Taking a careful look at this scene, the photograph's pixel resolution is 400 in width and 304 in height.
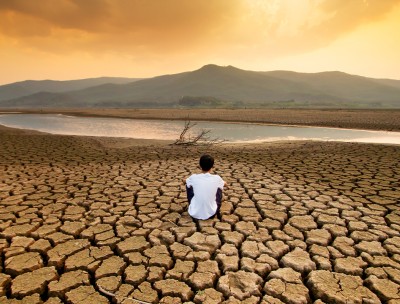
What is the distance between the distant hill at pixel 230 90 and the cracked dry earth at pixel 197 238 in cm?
10232

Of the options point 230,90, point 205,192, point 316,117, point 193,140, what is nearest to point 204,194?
point 205,192

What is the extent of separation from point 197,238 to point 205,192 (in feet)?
1.95

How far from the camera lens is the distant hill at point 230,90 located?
12044cm

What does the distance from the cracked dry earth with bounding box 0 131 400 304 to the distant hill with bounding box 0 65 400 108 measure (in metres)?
102

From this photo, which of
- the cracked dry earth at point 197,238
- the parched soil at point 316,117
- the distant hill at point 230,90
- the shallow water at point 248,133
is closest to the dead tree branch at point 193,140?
the shallow water at point 248,133

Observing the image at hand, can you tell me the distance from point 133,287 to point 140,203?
1.96 m

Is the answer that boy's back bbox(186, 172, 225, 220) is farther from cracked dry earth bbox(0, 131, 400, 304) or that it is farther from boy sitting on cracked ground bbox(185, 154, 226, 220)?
cracked dry earth bbox(0, 131, 400, 304)

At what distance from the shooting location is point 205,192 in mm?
3498

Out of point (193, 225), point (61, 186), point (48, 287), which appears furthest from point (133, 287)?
point (61, 186)

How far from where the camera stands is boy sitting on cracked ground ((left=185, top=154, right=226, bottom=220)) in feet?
11.5

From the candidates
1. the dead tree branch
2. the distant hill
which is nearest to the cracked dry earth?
the dead tree branch

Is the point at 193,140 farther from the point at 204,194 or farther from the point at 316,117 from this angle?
the point at 316,117

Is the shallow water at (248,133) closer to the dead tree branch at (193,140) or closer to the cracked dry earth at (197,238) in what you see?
the dead tree branch at (193,140)

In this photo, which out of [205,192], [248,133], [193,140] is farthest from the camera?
[248,133]
